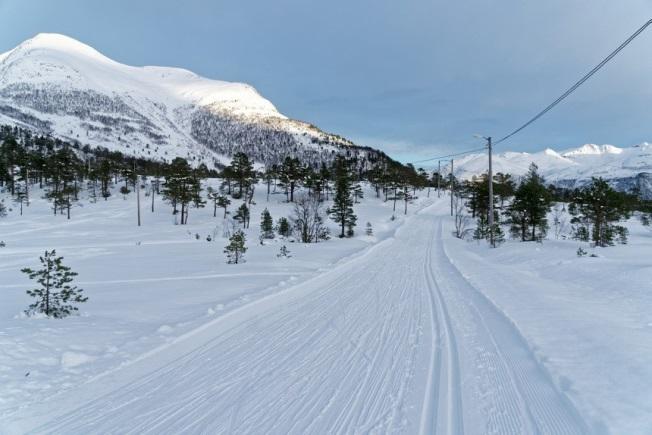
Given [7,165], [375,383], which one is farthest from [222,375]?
[7,165]

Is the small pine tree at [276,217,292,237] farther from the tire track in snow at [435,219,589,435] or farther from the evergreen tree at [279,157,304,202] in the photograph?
the evergreen tree at [279,157,304,202]

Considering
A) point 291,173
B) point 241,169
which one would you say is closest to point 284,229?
point 241,169

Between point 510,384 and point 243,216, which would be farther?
point 243,216

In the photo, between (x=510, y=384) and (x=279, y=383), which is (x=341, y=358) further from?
(x=510, y=384)

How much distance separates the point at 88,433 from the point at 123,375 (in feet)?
4.21

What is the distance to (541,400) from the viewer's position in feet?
13.4

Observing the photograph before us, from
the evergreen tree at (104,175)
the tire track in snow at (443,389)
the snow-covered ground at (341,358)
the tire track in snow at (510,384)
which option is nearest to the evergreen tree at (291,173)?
the evergreen tree at (104,175)

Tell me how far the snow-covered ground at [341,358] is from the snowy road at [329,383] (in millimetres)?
22

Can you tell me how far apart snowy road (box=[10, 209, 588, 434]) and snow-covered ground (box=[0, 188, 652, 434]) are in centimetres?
2

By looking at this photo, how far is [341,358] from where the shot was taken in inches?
208

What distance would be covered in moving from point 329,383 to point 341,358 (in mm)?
820

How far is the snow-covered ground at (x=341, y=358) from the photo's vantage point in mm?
3701

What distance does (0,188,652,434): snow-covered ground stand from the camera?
3.70 metres

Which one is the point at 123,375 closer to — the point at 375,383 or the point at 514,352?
the point at 375,383
